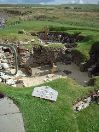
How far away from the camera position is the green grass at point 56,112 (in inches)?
723

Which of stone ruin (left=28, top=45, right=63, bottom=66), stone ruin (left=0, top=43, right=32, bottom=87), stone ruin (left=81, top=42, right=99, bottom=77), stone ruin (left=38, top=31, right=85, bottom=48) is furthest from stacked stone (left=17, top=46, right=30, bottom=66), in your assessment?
stone ruin (left=38, top=31, right=85, bottom=48)

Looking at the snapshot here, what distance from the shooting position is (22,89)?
72.4 feet

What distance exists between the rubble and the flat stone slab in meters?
1.58

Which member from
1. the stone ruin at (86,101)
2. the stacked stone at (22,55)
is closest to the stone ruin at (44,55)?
the stacked stone at (22,55)

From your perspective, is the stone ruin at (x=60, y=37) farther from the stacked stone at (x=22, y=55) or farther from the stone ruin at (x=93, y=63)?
the stacked stone at (x=22, y=55)

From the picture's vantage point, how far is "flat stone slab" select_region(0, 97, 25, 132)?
1728cm

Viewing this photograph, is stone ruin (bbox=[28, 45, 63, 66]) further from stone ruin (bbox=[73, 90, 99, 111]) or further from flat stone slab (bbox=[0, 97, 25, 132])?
flat stone slab (bbox=[0, 97, 25, 132])

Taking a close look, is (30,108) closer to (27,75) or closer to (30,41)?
(27,75)

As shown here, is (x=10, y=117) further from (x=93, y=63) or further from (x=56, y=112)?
(x=93, y=63)

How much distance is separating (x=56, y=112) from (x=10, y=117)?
8.35ft

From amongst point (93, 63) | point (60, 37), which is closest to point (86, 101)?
point (93, 63)

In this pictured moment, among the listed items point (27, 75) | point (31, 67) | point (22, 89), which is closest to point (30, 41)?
point (31, 67)

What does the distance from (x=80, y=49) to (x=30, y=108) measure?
A: 670 inches

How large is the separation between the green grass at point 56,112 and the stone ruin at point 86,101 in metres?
0.24
